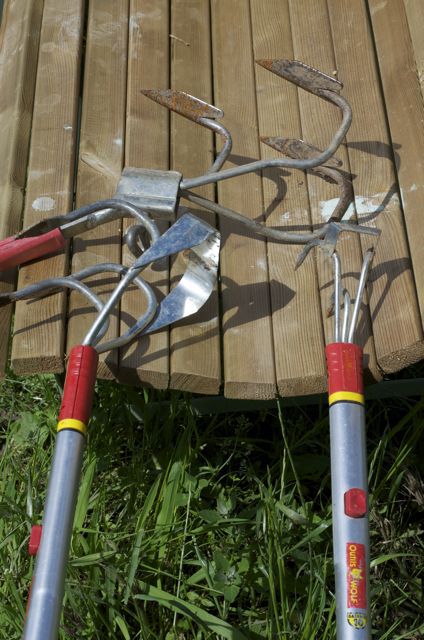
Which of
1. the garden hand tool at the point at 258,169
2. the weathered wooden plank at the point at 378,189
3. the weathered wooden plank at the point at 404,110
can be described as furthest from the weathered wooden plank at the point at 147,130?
the weathered wooden plank at the point at 404,110

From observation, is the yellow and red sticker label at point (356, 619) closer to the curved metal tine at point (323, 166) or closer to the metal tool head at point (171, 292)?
the metal tool head at point (171, 292)

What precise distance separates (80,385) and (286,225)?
2.38 ft

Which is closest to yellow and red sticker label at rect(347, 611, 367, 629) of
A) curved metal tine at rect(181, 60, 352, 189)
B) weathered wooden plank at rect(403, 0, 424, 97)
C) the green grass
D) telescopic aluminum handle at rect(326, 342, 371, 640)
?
telescopic aluminum handle at rect(326, 342, 371, 640)

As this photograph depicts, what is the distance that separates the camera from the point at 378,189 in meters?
2.12

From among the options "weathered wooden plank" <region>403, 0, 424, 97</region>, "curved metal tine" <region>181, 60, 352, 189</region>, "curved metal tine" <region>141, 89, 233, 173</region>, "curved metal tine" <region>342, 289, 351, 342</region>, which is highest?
"weathered wooden plank" <region>403, 0, 424, 97</region>

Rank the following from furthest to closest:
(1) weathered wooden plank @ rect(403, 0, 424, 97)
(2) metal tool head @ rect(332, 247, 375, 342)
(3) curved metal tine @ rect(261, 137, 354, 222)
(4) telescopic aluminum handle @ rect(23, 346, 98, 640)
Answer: (1) weathered wooden plank @ rect(403, 0, 424, 97), (3) curved metal tine @ rect(261, 137, 354, 222), (2) metal tool head @ rect(332, 247, 375, 342), (4) telescopic aluminum handle @ rect(23, 346, 98, 640)

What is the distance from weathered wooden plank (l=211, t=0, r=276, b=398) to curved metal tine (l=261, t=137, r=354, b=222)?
0.07m

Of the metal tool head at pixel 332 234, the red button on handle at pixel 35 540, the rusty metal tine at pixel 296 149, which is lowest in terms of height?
the red button on handle at pixel 35 540

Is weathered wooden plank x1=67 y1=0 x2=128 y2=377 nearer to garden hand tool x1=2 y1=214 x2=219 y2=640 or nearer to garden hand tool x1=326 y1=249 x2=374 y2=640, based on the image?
garden hand tool x1=2 y1=214 x2=219 y2=640

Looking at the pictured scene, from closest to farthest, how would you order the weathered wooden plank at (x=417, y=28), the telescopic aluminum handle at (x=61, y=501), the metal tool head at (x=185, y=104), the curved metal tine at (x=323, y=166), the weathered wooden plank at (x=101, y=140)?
the telescopic aluminum handle at (x=61, y=501) < the weathered wooden plank at (x=101, y=140) < the curved metal tine at (x=323, y=166) < the metal tool head at (x=185, y=104) < the weathered wooden plank at (x=417, y=28)

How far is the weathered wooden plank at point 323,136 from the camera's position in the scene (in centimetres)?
193

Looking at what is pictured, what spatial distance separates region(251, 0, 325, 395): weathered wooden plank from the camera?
1.89 meters

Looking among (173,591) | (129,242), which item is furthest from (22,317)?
(173,591)

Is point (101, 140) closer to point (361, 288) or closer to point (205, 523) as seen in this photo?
point (361, 288)
